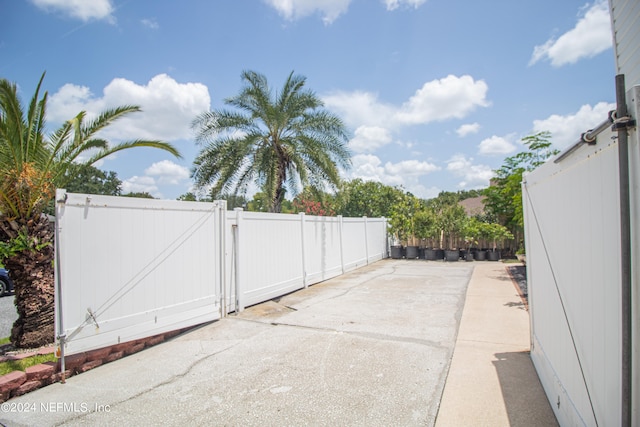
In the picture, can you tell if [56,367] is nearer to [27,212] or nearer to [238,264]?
[27,212]

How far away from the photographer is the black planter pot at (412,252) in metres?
16.3

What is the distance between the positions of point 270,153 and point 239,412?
794cm

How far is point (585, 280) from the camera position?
6.55ft

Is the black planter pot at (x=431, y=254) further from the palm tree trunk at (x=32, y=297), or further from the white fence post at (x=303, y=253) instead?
the palm tree trunk at (x=32, y=297)

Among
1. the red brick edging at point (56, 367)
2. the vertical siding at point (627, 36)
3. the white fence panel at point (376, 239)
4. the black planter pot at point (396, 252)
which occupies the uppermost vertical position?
the vertical siding at point (627, 36)

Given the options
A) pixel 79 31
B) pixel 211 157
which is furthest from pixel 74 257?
pixel 211 157

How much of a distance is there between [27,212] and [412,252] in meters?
14.6

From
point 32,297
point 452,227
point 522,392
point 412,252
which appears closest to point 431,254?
point 412,252

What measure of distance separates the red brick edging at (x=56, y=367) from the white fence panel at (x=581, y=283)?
4901 millimetres

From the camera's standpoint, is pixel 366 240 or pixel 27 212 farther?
pixel 366 240

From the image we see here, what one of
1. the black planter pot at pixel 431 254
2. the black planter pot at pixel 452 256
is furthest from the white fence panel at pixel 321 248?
the black planter pot at pixel 452 256

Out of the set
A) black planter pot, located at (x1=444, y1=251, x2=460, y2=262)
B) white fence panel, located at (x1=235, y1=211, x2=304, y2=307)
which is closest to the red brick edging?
white fence panel, located at (x1=235, y1=211, x2=304, y2=307)

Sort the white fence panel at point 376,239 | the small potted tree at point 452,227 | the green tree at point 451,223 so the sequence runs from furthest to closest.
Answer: the green tree at point 451,223
the small potted tree at point 452,227
the white fence panel at point 376,239

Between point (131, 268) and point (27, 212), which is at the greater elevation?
point (27, 212)
